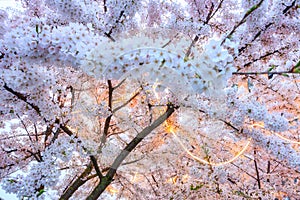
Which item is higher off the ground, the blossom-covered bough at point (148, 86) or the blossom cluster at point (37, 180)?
the blossom-covered bough at point (148, 86)

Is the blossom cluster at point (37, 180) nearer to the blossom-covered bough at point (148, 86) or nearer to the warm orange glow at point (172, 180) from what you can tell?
the blossom-covered bough at point (148, 86)

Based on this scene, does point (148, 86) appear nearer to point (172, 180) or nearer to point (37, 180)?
point (37, 180)

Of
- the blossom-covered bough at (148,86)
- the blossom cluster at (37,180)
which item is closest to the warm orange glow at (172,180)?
the blossom-covered bough at (148,86)

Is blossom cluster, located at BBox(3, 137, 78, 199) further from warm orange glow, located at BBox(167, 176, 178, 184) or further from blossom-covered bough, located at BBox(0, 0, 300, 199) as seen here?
warm orange glow, located at BBox(167, 176, 178, 184)

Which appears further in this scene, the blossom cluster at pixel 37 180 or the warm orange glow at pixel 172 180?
the warm orange glow at pixel 172 180

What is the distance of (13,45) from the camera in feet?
6.47

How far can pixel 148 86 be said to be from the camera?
10.6ft

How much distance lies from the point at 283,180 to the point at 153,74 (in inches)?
247

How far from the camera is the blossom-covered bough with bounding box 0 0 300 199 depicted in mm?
1591

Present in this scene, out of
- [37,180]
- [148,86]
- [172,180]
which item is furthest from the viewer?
[172,180]

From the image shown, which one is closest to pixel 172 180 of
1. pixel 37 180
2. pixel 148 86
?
pixel 148 86

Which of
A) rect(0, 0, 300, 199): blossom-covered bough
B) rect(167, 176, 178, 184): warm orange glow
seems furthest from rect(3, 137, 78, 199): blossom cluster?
rect(167, 176, 178, 184): warm orange glow

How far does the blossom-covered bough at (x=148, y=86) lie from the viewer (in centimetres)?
159

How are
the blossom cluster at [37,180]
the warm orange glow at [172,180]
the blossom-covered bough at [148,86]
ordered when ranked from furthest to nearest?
1. the warm orange glow at [172,180]
2. the blossom cluster at [37,180]
3. the blossom-covered bough at [148,86]
